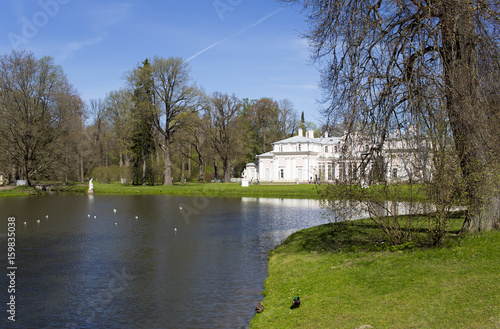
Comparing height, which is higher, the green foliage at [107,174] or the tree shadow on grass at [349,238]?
the green foliage at [107,174]

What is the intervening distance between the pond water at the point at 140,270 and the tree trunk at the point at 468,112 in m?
6.56

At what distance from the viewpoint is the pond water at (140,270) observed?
10.4 meters

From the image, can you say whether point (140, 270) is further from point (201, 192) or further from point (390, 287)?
point (201, 192)

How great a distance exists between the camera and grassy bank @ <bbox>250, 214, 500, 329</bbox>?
25.2ft

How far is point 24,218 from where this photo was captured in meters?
27.0

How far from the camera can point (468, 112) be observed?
1095 centimetres

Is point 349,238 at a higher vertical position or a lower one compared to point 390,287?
higher

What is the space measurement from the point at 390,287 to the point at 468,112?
5.07m

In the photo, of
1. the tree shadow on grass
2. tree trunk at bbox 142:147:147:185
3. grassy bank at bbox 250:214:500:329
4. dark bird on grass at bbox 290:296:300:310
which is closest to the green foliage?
tree trunk at bbox 142:147:147:185

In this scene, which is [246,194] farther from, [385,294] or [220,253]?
[385,294]

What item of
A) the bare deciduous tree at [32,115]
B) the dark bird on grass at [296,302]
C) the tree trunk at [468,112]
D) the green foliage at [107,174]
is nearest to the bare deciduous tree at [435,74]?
the tree trunk at [468,112]

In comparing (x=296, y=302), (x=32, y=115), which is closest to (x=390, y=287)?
(x=296, y=302)

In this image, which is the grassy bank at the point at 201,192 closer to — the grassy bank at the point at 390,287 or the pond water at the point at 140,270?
the pond water at the point at 140,270

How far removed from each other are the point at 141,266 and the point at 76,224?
11916 mm
